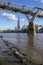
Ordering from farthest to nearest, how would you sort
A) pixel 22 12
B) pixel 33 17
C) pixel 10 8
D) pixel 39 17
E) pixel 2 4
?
pixel 39 17, pixel 33 17, pixel 22 12, pixel 10 8, pixel 2 4

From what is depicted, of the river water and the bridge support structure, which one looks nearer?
the river water

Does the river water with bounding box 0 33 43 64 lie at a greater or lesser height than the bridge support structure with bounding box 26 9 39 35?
lesser

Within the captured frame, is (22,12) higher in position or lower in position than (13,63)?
higher

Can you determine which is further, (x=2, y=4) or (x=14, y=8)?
(x=14, y=8)

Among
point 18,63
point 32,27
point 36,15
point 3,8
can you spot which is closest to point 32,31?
point 32,27

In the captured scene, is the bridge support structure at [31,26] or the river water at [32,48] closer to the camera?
the river water at [32,48]

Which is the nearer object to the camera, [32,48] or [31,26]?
[32,48]

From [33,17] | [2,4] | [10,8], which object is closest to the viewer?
[2,4]

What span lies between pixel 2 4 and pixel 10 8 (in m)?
5.17

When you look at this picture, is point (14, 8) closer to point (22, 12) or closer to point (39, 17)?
point (22, 12)

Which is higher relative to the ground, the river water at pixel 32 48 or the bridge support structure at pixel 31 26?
the bridge support structure at pixel 31 26

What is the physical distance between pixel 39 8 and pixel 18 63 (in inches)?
2237

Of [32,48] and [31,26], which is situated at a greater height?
[31,26]

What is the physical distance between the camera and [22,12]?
60594mm
